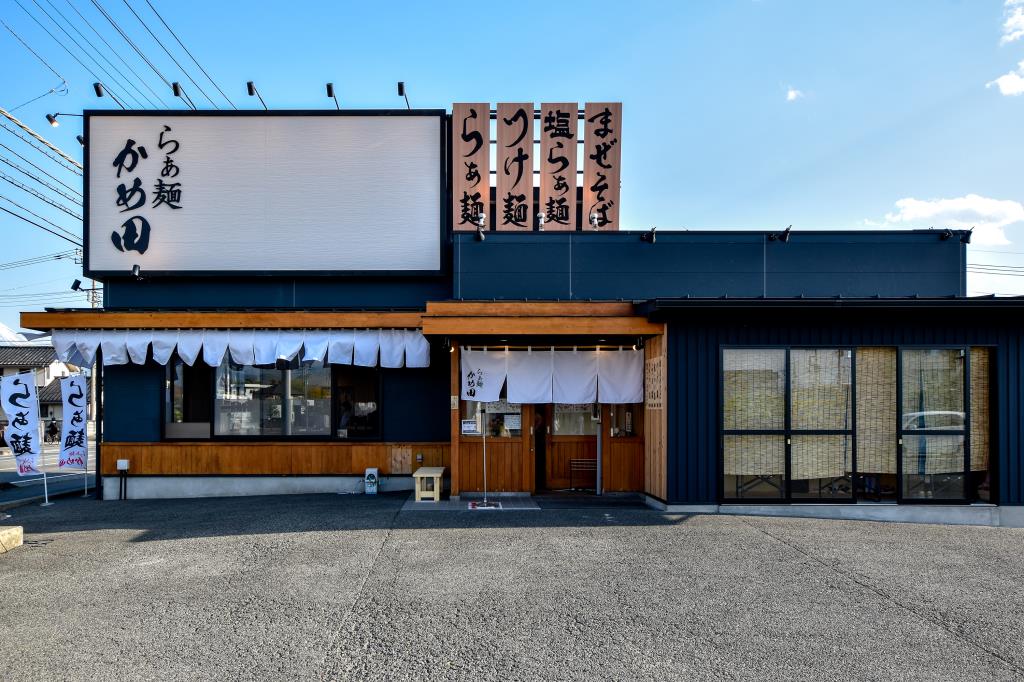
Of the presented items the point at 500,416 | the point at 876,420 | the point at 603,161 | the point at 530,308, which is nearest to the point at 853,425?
the point at 876,420

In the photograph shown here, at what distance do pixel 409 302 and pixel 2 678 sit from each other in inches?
367

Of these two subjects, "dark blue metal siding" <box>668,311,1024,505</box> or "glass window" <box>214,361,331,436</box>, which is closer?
"dark blue metal siding" <box>668,311,1024,505</box>

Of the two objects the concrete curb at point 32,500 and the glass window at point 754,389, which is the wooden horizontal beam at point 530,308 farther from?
the concrete curb at point 32,500

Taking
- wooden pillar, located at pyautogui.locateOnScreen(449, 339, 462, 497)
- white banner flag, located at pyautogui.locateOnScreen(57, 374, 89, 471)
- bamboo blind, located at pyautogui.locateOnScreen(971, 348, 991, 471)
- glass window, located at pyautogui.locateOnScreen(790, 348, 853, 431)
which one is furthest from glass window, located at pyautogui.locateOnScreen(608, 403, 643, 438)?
white banner flag, located at pyautogui.locateOnScreen(57, 374, 89, 471)

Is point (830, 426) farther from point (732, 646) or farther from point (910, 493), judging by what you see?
point (732, 646)

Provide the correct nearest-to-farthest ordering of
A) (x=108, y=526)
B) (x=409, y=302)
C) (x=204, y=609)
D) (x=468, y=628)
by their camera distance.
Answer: (x=468, y=628), (x=204, y=609), (x=108, y=526), (x=409, y=302)

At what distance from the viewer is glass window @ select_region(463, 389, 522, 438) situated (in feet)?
Answer: 35.4

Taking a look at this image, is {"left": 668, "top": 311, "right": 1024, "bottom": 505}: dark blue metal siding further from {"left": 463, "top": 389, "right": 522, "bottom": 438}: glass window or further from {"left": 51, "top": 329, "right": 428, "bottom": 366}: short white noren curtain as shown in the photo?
{"left": 51, "top": 329, "right": 428, "bottom": 366}: short white noren curtain

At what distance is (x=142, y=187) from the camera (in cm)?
1300

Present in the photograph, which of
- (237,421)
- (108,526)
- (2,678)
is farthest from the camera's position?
(237,421)

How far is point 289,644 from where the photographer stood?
4.78 m

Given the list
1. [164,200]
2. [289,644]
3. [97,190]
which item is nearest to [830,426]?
[289,644]

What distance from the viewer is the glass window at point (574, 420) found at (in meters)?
11.1

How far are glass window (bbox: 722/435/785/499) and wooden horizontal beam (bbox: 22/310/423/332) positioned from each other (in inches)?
232
